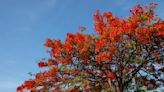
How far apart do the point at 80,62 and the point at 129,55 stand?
3856 millimetres

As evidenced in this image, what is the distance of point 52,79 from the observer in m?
29.8

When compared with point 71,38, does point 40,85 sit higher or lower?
lower

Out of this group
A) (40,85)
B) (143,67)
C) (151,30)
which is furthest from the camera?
(40,85)

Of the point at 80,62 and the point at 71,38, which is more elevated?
the point at 71,38

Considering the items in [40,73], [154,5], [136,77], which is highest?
[154,5]

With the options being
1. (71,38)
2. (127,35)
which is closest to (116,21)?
(127,35)

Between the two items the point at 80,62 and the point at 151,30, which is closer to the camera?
the point at 151,30

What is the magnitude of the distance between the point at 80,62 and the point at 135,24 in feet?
17.0

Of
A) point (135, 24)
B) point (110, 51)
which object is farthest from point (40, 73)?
point (135, 24)

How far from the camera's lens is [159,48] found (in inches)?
1088

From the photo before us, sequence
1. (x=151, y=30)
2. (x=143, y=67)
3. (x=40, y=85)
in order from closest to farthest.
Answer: (x=151, y=30)
(x=143, y=67)
(x=40, y=85)

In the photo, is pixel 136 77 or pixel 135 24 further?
pixel 136 77

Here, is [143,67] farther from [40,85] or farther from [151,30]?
[40,85]

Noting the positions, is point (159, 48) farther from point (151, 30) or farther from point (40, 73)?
point (40, 73)
